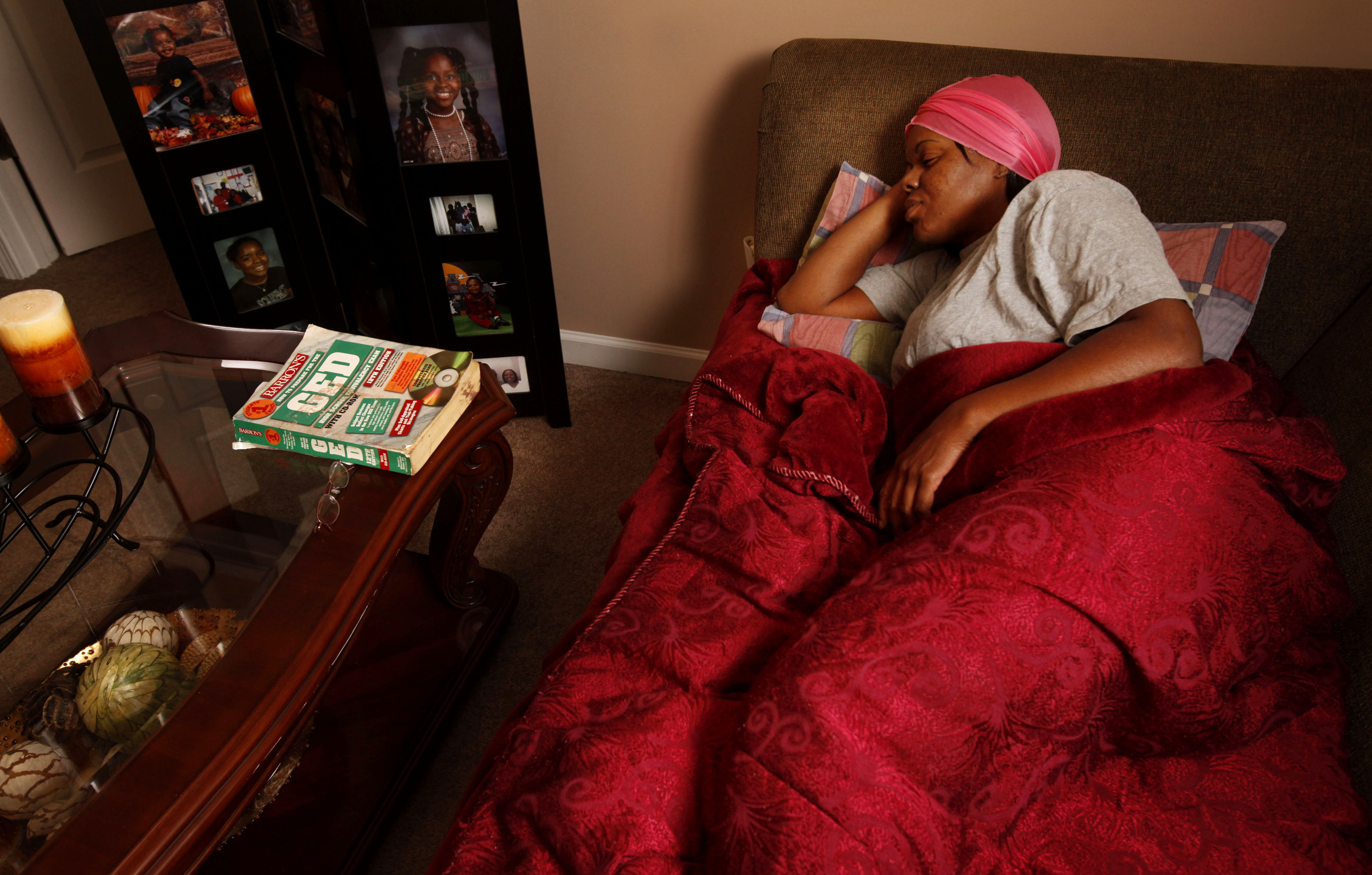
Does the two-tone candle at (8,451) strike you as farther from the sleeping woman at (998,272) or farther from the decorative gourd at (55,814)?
the sleeping woman at (998,272)

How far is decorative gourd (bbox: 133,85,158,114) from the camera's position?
5.33 feet

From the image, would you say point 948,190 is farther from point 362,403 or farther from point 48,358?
point 48,358

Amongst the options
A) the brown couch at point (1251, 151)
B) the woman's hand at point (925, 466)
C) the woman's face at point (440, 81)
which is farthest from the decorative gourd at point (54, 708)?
the brown couch at point (1251, 151)

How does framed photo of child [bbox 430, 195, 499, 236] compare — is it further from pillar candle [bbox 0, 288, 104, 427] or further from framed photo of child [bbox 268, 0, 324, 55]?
pillar candle [bbox 0, 288, 104, 427]

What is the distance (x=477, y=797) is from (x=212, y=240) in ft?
5.08

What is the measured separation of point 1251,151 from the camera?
4.10ft

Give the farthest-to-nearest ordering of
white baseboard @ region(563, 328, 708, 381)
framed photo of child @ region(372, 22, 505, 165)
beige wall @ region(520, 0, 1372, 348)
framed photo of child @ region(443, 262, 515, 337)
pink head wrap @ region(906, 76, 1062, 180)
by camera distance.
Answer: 1. white baseboard @ region(563, 328, 708, 381)
2. framed photo of child @ region(443, 262, 515, 337)
3. framed photo of child @ region(372, 22, 505, 165)
4. beige wall @ region(520, 0, 1372, 348)
5. pink head wrap @ region(906, 76, 1062, 180)

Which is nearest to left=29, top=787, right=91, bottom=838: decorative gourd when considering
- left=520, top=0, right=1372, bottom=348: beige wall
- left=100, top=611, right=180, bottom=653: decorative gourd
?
left=100, top=611, right=180, bottom=653: decorative gourd

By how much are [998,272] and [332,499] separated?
3.24 ft

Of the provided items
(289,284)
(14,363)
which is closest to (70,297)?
(289,284)

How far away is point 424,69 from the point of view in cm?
159

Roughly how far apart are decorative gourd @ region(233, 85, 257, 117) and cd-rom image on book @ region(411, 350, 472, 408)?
3.23ft

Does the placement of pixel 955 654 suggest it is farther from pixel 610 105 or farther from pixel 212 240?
pixel 212 240

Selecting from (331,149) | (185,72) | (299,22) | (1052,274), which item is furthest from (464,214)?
(1052,274)
